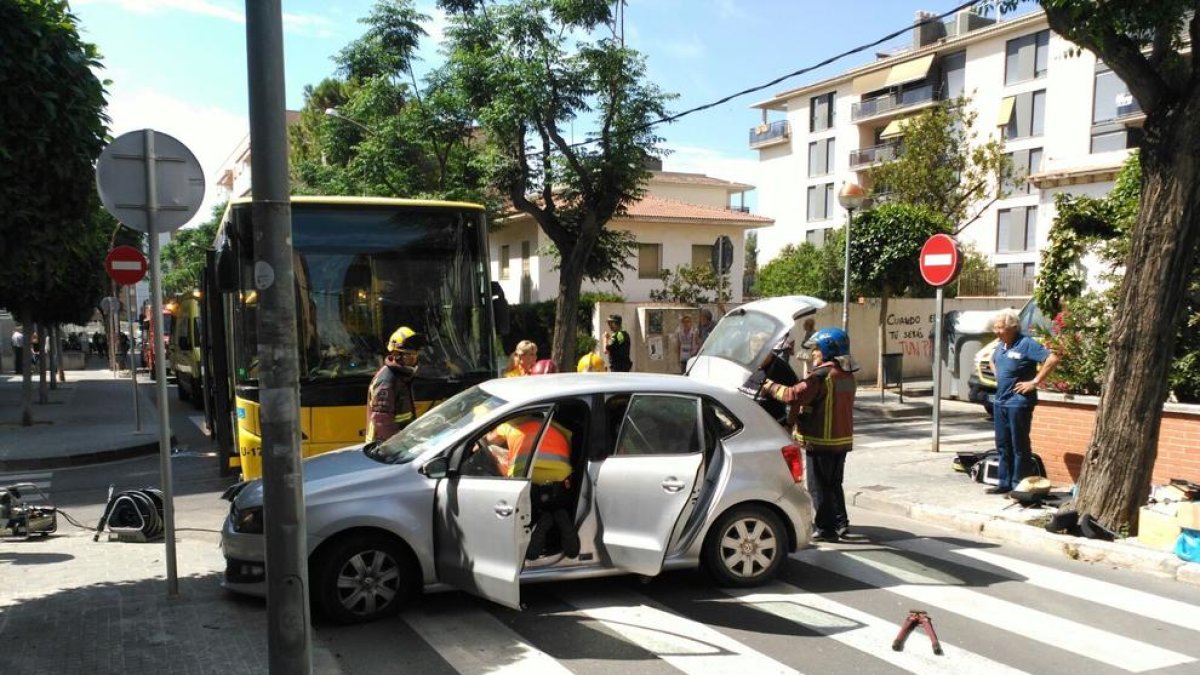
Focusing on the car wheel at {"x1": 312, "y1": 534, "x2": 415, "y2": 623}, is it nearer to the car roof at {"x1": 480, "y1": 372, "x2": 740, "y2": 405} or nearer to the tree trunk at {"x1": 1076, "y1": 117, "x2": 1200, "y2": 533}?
the car roof at {"x1": 480, "y1": 372, "x2": 740, "y2": 405}

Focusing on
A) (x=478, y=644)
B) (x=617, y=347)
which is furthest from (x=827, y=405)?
(x=617, y=347)

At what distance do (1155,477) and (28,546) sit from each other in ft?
34.1

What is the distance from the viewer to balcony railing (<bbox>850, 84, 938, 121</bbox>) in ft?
167

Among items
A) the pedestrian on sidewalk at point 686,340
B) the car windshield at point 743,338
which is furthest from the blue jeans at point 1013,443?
the pedestrian on sidewalk at point 686,340

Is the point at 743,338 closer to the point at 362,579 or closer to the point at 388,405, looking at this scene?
the point at 388,405

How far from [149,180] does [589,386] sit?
10.0ft

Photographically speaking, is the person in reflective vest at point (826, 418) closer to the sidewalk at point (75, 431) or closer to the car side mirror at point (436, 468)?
the car side mirror at point (436, 468)

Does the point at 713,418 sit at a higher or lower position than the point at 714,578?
higher

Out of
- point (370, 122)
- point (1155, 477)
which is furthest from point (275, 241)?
point (370, 122)

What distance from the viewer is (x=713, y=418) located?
5953 millimetres

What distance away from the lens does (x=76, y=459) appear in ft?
40.0

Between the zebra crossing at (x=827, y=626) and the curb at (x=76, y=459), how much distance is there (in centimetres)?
908

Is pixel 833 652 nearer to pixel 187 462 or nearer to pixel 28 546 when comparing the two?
pixel 28 546

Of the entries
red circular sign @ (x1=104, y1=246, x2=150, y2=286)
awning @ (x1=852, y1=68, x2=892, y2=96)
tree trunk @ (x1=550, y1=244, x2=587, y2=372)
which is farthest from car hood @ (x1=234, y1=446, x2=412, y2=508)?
awning @ (x1=852, y1=68, x2=892, y2=96)
